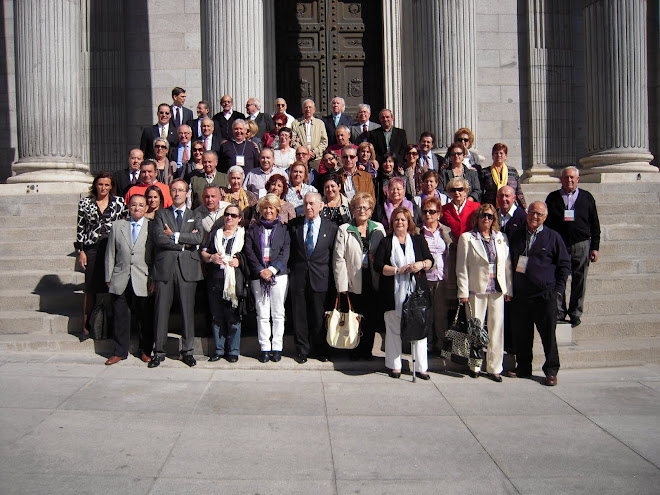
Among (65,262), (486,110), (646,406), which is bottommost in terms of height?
(646,406)

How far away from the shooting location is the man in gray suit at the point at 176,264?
24.2 ft

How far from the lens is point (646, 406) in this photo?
6.18 metres

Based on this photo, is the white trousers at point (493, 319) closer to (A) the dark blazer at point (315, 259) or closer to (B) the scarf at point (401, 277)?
(B) the scarf at point (401, 277)

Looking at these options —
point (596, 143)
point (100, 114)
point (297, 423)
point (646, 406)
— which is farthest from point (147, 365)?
point (596, 143)

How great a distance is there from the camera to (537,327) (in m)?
7.09

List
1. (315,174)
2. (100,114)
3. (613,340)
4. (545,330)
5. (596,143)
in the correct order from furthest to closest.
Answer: (100,114) → (596,143) → (315,174) → (613,340) → (545,330)

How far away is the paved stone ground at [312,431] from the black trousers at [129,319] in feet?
0.92

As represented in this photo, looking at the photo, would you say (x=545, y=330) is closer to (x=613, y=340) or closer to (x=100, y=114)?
(x=613, y=340)

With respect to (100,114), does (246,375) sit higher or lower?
lower

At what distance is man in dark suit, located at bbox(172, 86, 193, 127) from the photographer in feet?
34.6

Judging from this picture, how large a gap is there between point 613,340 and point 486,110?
732 centimetres

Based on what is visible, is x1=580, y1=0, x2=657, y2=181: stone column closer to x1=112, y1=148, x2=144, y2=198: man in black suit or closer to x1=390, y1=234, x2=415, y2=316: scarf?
x1=390, y1=234, x2=415, y2=316: scarf

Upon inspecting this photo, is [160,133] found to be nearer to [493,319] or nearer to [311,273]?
[311,273]

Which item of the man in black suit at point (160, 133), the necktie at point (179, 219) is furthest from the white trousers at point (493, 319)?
the man in black suit at point (160, 133)
